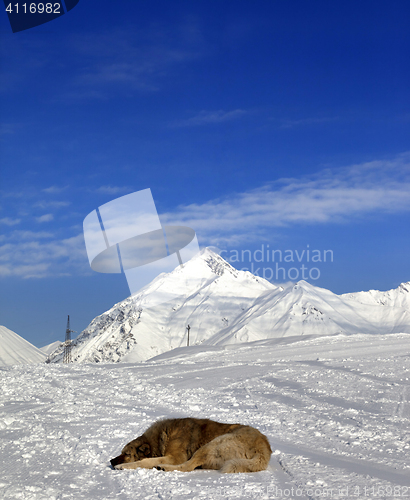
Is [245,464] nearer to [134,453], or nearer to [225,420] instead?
[134,453]

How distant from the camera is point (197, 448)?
15.3ft

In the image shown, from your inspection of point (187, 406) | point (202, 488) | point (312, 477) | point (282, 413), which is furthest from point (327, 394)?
point (202, 488)

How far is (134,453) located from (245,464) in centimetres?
121

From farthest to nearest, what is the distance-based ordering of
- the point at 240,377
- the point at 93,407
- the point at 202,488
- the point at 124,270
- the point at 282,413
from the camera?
the point at 240,377 < the point at 124,270 < the point at 93,407 < the point at 282,413 < the point at 202,488

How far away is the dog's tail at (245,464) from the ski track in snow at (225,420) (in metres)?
0.08

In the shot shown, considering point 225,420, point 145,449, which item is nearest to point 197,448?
point 145,449

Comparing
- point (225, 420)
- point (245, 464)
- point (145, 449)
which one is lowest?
point (225, 420)

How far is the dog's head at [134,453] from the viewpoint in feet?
14.8

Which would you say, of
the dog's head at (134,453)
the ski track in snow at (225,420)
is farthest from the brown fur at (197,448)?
the ski track in snow at (225,420)

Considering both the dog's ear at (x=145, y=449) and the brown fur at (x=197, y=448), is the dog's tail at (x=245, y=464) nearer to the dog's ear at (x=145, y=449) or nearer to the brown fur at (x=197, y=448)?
the brown fur at (x=197, y=448)

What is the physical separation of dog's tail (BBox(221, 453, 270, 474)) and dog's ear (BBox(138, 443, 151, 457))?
2.90ft

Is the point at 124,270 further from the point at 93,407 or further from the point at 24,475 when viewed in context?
the point at 24,475

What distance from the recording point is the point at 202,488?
3744 mm

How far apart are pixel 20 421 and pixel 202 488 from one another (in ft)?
16.6
